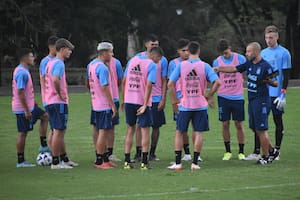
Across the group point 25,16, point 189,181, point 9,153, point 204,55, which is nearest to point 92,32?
point 25,16

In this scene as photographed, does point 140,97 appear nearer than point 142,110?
No

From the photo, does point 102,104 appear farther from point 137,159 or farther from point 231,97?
point 231,97

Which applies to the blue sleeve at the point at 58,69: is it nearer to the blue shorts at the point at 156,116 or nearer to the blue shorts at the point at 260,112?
the blue shorts at the point at 156,116

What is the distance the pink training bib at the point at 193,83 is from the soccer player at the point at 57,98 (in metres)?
2.05

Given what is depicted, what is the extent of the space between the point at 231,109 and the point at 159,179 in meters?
3.38

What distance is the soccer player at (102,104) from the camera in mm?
13834

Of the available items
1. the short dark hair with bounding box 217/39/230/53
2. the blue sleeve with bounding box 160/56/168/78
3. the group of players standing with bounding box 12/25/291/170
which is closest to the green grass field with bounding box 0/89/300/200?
the group of players standing with bounding box 12/25/291/170

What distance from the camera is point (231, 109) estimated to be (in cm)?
1540

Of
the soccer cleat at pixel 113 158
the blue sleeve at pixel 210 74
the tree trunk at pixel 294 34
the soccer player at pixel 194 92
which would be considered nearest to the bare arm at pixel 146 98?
the soccer player at pixel 194 92

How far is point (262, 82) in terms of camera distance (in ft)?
46.2

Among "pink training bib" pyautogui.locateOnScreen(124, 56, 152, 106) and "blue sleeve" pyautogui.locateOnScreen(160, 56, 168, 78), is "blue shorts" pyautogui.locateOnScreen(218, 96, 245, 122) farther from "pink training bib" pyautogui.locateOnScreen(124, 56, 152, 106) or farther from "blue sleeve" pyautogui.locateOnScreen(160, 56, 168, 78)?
"pink training bib" pyautogui.locateOnScreen(124, 56, 152, 106)

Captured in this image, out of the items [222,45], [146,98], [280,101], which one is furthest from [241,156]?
[146,98]

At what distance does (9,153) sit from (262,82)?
548cm

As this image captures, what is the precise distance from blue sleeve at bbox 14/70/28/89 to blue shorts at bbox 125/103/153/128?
71.0 inches
